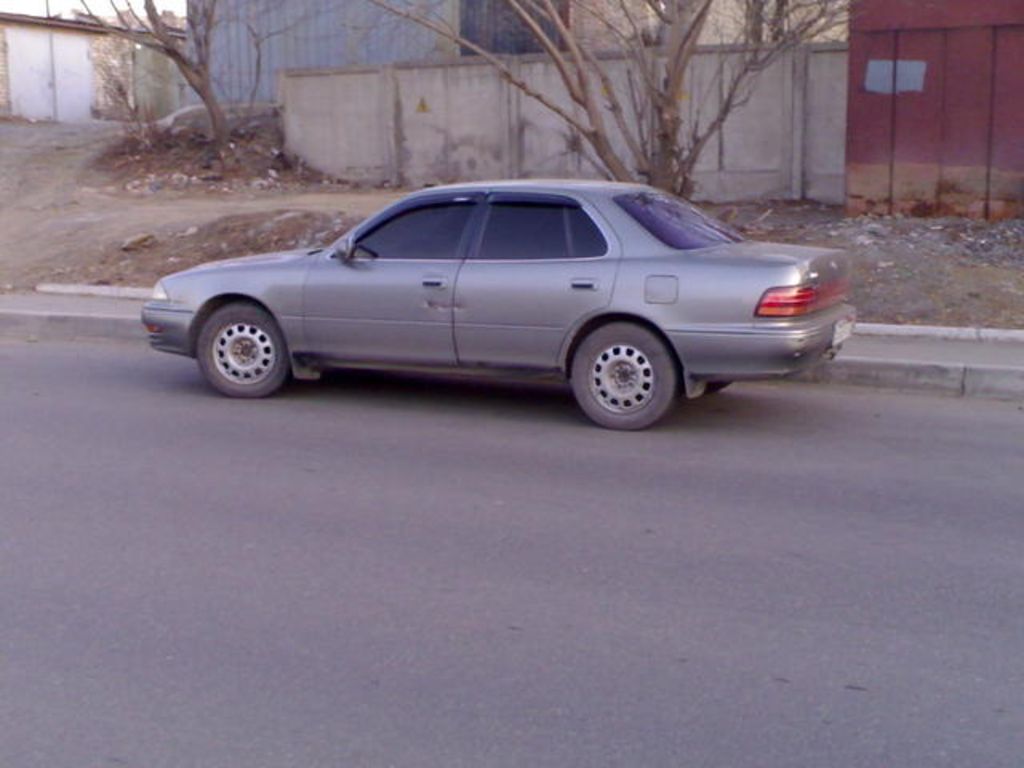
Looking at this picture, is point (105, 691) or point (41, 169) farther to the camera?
point (41, 169)

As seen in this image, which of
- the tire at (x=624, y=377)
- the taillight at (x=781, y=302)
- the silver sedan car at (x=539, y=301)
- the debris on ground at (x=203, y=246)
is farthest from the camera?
the debris on ground at (x=203, y=246)

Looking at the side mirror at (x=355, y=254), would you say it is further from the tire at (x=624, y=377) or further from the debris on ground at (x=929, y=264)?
the debris on ground at (x=929, y=264)

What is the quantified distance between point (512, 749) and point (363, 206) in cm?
1391

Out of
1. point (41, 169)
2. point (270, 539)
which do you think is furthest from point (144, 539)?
point (41, 169)

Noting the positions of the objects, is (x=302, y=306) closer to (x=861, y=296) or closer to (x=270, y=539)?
(x=270, y=539)

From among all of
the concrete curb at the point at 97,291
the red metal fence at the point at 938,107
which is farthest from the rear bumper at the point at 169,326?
the red metal fence at the point at 938,107

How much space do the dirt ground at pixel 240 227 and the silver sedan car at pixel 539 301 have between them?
3300mm

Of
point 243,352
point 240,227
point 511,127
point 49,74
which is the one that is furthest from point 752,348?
point 49,74

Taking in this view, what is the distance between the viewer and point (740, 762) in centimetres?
438

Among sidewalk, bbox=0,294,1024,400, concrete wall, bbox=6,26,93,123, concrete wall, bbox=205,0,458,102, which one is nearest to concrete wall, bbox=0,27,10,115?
concrete wall, bbox=6,26,93,123

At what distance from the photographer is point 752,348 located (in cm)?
852

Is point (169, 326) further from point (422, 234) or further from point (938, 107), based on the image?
point (938, 107)

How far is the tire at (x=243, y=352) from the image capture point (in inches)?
391

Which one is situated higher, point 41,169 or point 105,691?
point 41,169
